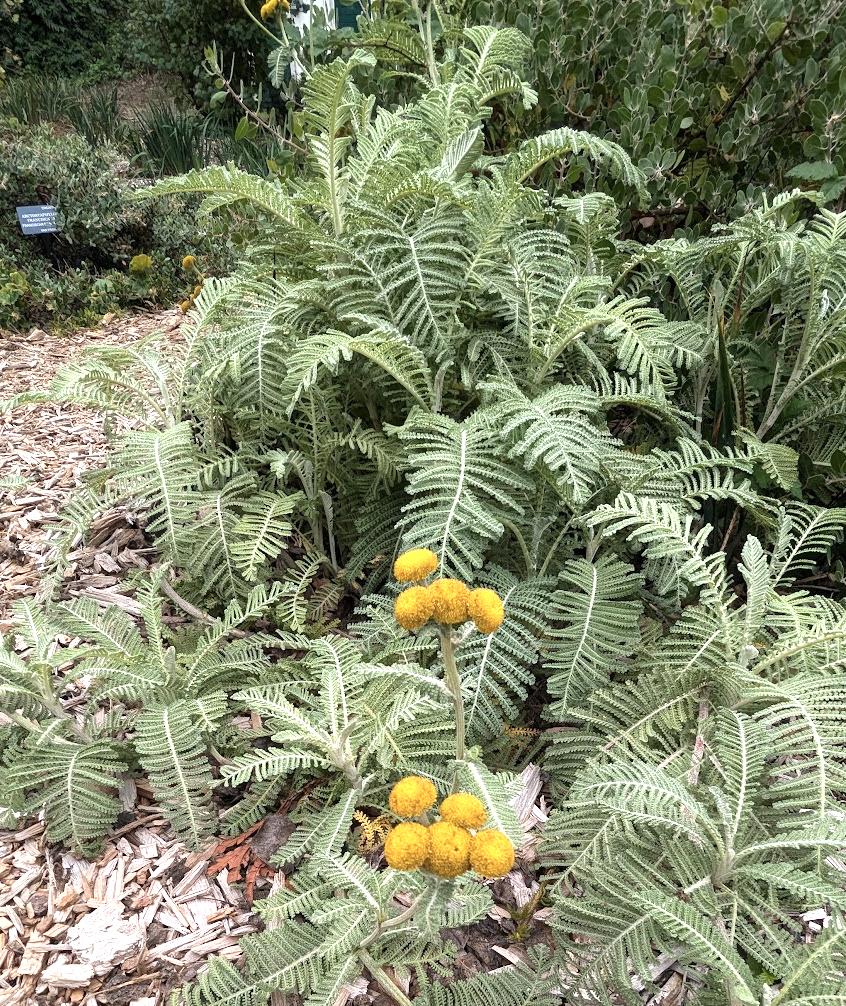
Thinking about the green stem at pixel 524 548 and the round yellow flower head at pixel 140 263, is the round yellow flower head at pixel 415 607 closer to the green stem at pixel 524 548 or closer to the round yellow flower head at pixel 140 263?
the green stem at pixel 524 548

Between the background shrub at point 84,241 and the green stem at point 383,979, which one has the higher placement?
the background shrub at point 84,241

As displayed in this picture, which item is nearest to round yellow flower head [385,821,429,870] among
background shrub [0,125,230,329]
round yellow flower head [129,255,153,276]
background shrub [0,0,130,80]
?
background shrub [0,125,230,329]

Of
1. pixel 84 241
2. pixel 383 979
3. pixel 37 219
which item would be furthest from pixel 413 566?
pixel 84 241

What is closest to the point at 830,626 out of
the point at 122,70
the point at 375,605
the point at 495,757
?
the point at 495,757

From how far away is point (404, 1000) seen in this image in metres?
1.05

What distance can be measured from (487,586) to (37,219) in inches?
138

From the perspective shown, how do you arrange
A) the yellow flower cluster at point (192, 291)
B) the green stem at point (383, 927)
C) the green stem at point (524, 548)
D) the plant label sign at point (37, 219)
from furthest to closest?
the plant label sign at point (37, 219) < the yellow flower cluster at point (192, 291) < the green stem at point (524, 548) < the green stem at point (383, 927)

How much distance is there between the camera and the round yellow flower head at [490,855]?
2.33 feet

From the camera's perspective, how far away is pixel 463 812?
0.74 m

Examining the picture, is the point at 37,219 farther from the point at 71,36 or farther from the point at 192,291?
the point at 71,36

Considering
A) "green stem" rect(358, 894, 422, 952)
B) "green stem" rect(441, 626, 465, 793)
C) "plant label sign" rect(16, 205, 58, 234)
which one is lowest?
"green stem" rect(358, 894, 422, 952)

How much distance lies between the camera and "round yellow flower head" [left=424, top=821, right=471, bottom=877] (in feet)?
2.35

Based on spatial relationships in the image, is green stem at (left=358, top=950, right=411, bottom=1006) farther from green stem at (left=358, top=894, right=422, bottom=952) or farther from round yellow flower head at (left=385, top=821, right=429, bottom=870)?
round yellow flower head at (left=385, top=821, right=429, bottom=870)

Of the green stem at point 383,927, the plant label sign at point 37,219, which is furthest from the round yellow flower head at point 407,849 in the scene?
the plant label sign at point 37,219
